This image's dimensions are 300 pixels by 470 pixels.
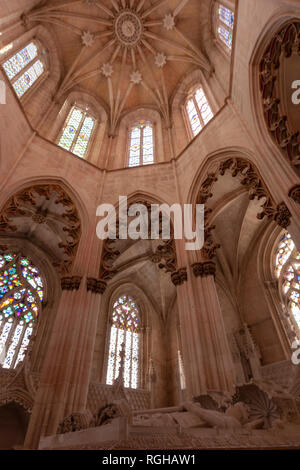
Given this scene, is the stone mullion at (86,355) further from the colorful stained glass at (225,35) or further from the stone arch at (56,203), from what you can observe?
the colorful stained glass at (225,35)

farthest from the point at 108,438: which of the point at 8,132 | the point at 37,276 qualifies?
the point at 37,276

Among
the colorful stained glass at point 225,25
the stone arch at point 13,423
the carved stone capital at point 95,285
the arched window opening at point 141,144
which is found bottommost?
the stone arch at point 13,423

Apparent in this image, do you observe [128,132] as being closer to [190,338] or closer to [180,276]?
[180,276]

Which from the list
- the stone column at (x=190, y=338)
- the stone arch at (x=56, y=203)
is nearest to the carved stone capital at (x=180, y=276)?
the stone column at (x=190, y=338)

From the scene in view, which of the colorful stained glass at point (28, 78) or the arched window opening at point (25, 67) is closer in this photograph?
the arched window opening at point (25, 67)

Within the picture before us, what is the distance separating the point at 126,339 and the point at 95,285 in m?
6.36

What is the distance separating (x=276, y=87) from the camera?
6344 mm

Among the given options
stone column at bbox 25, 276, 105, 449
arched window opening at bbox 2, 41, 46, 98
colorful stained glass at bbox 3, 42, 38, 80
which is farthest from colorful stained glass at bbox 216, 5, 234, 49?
stone column at bbox 25, 276, 105, 449

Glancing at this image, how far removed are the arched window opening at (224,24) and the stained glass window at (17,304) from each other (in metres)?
12.0

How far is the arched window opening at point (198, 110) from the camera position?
10.1 metres

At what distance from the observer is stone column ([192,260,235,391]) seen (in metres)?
5.15

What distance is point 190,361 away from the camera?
221 inches

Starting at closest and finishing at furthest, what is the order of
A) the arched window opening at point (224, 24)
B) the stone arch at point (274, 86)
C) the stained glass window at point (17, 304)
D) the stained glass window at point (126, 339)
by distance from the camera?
the stone arch at point (274, 86)
the arched window opening at point (224, 24)
the stained glass window at point (17, 304)
the stained glass window at point (126, 339)

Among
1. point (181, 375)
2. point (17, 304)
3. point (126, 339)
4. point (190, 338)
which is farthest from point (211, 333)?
point (17, 304)
